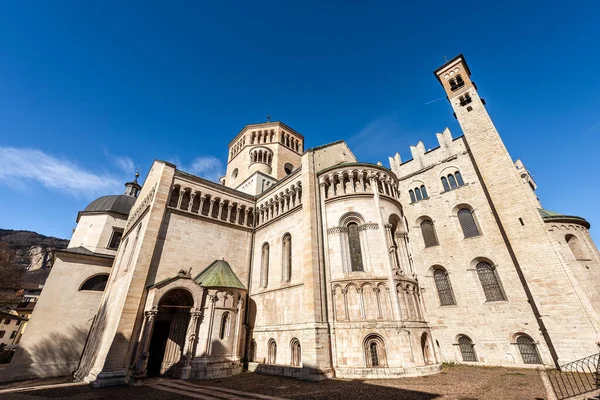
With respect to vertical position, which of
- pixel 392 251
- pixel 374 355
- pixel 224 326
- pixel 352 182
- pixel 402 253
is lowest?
pixel 374 355

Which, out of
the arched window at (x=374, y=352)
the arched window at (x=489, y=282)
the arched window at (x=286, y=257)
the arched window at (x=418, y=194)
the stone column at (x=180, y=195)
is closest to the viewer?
the arched window at (x=374, y=352)

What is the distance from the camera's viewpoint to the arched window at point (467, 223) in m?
19.7

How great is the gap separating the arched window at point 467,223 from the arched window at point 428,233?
2.19m

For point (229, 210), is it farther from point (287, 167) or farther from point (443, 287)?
point (443, 287)

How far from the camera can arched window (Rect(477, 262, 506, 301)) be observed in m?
17.3

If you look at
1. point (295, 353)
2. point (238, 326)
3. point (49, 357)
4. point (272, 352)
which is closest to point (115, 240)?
point (49, 357)

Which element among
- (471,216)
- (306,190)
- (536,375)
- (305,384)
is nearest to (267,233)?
(306,190)

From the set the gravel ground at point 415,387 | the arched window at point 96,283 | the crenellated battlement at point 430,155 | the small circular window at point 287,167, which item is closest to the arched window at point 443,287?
the gravel ground at point 415,387

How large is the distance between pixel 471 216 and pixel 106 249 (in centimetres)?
3483

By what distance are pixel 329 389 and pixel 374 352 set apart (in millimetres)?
4247

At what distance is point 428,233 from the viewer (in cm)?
2186

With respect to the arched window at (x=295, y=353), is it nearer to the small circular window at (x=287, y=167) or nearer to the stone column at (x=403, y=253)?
the stone column at (x=403, y=253)

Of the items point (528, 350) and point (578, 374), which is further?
point (528, 350)

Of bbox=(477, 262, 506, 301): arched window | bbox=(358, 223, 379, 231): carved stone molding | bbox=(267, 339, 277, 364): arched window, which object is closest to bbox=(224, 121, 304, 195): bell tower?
bbox=(358, 223, 379, 231): carved stone molding
